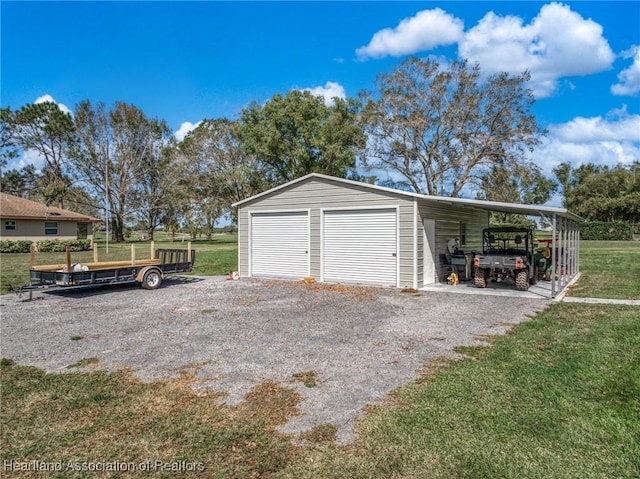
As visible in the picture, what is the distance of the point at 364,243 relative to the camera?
11.5 m

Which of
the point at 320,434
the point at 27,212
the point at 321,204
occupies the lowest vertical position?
the point at 320,434

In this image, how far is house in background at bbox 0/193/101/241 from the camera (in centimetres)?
2631

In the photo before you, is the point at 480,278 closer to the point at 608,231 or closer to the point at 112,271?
the point at 112,271

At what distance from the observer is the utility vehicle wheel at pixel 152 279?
411 inches

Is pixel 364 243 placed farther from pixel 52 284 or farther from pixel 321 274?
pixel 52 284

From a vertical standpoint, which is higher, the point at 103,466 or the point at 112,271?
the point at 112,271

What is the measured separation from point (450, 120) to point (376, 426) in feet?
91.0

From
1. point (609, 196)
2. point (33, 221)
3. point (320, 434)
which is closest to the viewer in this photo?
point (320, 434)

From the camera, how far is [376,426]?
3.13 m

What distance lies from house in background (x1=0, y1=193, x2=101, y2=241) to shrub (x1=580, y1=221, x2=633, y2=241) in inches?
1778

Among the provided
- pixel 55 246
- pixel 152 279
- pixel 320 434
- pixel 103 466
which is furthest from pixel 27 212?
pixel 320 434

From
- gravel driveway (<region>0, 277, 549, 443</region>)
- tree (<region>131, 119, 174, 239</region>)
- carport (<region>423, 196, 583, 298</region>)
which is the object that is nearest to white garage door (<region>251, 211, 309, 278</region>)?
gravel driveway (<region>0, 277, 549, 443</region>)

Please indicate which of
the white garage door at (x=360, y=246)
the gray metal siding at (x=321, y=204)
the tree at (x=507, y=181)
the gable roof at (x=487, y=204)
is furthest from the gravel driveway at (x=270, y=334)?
the tree at (x=507, y=181)

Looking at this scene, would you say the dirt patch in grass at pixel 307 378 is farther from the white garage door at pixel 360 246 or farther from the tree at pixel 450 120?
the tree at pixel 450 120
